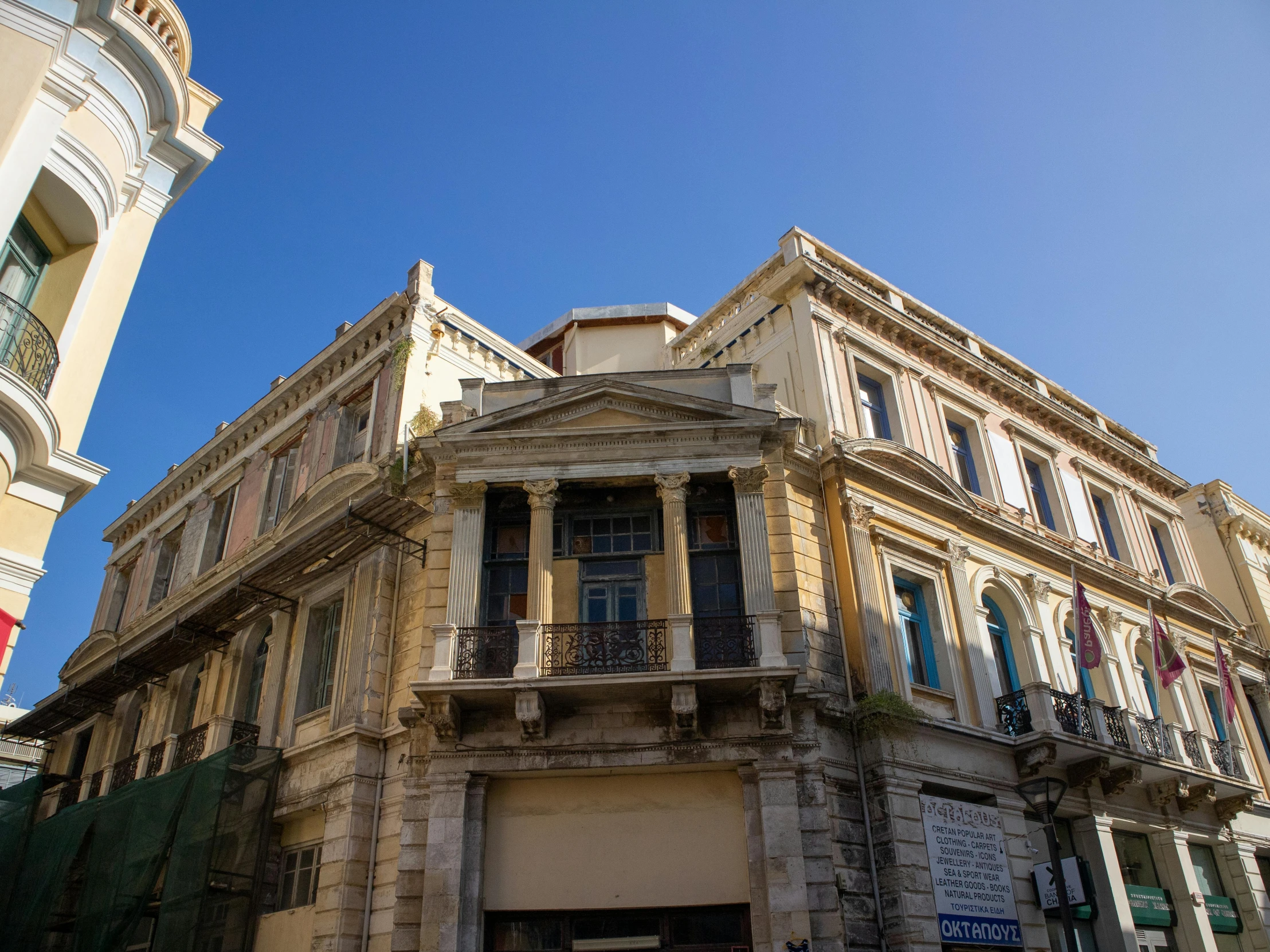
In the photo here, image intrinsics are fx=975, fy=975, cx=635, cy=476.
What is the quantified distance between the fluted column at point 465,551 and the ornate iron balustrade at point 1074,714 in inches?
382

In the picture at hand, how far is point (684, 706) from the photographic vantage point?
42.5 feet

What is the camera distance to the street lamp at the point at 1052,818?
1121 centimetres

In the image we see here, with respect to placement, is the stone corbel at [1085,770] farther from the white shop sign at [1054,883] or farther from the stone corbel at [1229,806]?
the stone corbel at [1229,806]

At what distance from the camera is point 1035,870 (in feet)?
49.0

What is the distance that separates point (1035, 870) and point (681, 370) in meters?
9.54

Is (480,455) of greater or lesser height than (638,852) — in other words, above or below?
above

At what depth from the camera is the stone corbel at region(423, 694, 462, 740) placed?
13.1 meters

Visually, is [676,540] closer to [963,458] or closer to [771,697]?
[771,697]

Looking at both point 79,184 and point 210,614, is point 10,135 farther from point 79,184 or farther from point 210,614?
point 210,614

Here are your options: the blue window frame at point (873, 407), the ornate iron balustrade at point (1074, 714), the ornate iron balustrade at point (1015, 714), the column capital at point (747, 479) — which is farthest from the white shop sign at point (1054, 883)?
the blue window frame at point (873, 407)

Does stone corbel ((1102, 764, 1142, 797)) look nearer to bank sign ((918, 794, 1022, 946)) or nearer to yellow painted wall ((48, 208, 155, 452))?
bank sign ((918, 794, 1022, 946))

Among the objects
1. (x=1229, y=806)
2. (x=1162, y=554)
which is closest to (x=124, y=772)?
(x=1229, y=806)

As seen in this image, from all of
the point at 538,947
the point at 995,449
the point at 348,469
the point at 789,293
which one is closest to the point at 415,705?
the point at 538,947

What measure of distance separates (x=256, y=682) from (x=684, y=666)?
9.43 metres
